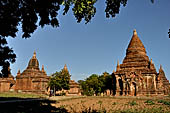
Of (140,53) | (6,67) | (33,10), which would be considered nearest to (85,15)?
(33,10)

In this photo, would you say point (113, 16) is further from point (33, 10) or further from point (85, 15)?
point (33, 10)

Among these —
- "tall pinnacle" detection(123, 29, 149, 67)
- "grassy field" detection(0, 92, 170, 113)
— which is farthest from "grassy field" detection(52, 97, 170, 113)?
"tall pinnacle" detection(123, 29, 149, 67)

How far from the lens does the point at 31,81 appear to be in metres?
40.8

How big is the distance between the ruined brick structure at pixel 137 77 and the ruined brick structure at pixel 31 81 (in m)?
17.1

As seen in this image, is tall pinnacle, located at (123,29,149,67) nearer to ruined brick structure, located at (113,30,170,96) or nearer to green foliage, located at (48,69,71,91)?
ruined brick structure, located at (113,30,170,96)

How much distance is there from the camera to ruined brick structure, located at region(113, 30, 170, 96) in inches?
1256

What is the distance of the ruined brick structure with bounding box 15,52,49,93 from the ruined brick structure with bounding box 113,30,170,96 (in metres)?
17.1

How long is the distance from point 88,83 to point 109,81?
7114 mm

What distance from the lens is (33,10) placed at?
296 inches

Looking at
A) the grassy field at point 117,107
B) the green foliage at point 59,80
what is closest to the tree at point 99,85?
the green foliage at point 59,80

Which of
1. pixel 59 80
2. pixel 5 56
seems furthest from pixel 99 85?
pixel 5 56

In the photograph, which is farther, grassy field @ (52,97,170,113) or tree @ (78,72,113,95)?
tree @ (78,72,113,95)

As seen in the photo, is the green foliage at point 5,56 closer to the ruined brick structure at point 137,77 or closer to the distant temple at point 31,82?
the ruined brick structure at point 137,77

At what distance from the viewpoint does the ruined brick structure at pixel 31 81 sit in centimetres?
3938
